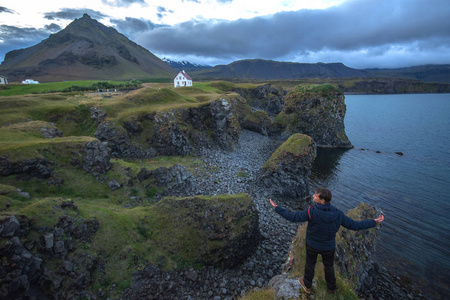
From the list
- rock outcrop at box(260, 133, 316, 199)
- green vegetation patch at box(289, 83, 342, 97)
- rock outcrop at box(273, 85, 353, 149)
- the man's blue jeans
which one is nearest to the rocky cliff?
rock outcrop at box(260, 133, 316, 199)

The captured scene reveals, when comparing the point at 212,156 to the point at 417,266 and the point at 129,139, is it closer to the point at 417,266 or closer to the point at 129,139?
the point at 129,139

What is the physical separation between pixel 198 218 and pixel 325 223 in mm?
Answer: 12389

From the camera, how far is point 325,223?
7.45 metres

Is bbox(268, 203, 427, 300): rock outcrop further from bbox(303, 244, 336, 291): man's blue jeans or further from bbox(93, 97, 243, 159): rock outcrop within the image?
bbox(93, 97, 243, 159): rock outcrop

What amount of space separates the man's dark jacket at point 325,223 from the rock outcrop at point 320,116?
57950mm

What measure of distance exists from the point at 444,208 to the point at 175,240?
37.8 metres

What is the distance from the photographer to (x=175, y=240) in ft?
54.6

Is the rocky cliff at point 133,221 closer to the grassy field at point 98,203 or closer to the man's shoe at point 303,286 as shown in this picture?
the grassy field at point 98,203

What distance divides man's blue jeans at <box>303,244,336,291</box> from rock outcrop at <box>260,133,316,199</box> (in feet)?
71.5

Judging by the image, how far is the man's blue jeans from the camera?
26.0 feet

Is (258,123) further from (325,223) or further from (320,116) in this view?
(325,223)

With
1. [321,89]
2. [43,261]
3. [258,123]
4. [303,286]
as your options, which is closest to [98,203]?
[43,261]

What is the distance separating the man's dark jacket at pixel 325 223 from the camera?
7441mm

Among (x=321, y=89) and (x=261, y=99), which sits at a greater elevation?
(x=321, y=89)
